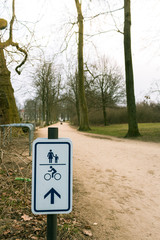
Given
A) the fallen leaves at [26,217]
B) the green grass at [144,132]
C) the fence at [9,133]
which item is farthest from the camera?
the green grass at [144,132]

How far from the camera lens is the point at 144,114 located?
1352 inches

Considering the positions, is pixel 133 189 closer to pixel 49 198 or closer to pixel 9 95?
pixel 49 198

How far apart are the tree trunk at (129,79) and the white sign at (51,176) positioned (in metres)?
13.4

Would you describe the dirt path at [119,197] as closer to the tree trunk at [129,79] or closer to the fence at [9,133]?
the fence at [9,133]

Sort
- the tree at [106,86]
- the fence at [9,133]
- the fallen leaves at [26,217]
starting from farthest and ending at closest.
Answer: the tree at [106,86] < the fence at [9,133] < the fallen leaves at [26,217]

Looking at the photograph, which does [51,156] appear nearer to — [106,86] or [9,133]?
[9,133]

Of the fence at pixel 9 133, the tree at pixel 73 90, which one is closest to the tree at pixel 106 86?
the tree at pixel 73 90

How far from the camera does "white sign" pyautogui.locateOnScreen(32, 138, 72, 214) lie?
1482mm

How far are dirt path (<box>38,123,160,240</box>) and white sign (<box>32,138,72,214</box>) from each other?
157 cm

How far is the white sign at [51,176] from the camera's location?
1482mm

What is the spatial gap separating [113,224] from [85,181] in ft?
6.55

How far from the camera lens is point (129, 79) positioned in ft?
47.9

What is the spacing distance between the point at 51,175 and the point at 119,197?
3.01 metres

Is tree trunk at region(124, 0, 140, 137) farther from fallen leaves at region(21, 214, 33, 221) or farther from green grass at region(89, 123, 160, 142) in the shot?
fallen leaves at region(21, 214, 33, 221)
